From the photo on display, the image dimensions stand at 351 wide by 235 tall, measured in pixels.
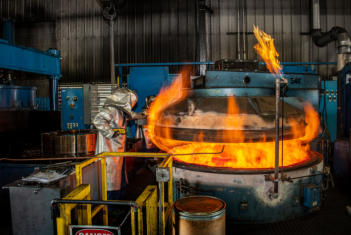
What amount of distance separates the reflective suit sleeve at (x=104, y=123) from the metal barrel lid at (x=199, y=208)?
1.98 meters

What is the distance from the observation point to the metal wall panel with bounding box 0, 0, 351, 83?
1128 centimetres

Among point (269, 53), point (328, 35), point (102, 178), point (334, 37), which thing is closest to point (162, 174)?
point (102, 178)

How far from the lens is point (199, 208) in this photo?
2.74 meters

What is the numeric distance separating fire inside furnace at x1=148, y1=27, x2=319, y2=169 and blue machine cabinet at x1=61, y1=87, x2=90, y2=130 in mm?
6598

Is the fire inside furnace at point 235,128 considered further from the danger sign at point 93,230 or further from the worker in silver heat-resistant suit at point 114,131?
the danger sign at point 93,230

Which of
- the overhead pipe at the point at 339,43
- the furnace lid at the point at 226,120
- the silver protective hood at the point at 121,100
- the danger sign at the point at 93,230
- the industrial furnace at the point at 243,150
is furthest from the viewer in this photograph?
the overhead pipe at the point at 339,43

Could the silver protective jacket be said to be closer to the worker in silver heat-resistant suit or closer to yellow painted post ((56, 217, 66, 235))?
the worker in silver heat-resistant suit

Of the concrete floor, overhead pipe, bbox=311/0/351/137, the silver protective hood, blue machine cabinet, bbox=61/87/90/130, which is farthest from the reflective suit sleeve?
blue machine cabinet, bbox=61/87/90/130

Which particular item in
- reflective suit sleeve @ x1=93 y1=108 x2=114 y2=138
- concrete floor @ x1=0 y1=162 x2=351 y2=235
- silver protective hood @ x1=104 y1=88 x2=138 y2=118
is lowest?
concrete floor @ x1=0 y1=162 x2=351 y2=235

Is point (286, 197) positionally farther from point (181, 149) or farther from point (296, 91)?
point (296, 91)

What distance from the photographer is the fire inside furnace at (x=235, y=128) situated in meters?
3.68

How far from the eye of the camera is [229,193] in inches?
139

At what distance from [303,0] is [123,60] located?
8.34 meters

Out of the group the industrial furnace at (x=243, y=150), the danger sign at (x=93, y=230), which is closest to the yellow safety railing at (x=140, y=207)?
the danger sign at (x=93, y=230)
